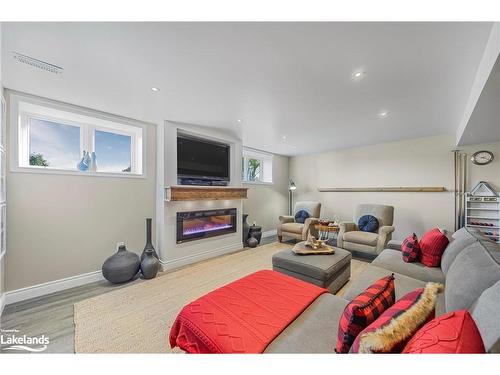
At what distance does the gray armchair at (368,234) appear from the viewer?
3.23 metres

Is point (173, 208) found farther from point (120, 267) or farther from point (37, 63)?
point (37, 63)

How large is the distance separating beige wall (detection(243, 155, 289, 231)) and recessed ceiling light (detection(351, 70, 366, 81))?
336 centimetres

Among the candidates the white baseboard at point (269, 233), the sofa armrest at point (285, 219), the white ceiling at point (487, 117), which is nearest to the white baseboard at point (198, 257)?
the sofa armrest at point (285, 219)

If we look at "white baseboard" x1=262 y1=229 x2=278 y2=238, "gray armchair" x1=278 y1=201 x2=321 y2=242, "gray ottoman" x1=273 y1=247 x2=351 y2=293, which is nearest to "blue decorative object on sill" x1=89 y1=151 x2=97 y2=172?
"gray ottoman" x1=273 y1=247 x2=351 y2=293

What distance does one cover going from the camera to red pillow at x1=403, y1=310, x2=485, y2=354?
592mm

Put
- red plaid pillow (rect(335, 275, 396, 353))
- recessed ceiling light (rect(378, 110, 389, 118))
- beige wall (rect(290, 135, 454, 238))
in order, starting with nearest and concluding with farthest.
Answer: red plaid pillow (rect(335, 275, 396, 353)) → recessed ceiling light (rect(378, 110, 389, 118)) → beige wall (rect(290, 135, 454, 238))

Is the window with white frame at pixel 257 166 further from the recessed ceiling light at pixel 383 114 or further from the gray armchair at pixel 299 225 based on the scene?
the recessed ceiling light at pixel 383 114

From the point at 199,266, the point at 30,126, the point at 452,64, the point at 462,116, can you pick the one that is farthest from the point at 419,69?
the point at 30,126

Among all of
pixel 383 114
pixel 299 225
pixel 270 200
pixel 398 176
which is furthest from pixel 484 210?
pixel 270 200

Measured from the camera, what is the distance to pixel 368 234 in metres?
3.45

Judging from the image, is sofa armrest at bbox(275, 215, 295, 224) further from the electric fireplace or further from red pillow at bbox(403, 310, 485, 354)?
red pillow at bbox(403, 310, 485, 354)

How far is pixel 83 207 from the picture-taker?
8.32 feet

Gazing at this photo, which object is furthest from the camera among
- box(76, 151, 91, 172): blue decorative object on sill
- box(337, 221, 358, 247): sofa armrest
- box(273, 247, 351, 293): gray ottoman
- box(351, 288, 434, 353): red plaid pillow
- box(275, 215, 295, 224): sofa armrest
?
box(275, 215, 295, 224): sofa armrest

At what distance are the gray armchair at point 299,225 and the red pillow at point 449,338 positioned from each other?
3526mm
